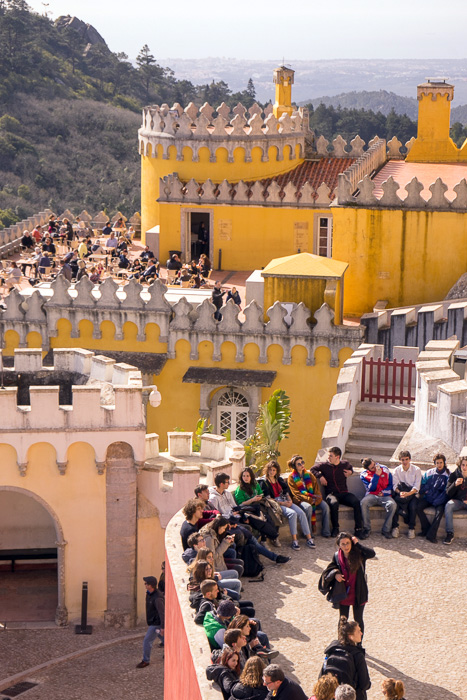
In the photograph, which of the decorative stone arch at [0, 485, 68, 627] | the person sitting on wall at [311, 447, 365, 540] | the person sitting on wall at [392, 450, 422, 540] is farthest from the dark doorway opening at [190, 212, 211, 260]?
the person sitting on wall at [392, 450, 422, 540]

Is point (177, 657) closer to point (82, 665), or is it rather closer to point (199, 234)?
point (82, 665)

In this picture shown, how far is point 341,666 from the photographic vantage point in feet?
46.1

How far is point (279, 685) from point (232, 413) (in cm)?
2297

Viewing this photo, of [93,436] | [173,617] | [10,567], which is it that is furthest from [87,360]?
[173,617]

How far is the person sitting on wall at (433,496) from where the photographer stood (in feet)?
61.9

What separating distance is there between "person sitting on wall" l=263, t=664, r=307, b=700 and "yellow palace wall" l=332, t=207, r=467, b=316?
25.0m

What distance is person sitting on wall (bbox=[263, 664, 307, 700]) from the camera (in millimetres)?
13117

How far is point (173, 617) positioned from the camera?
17219 millimetres

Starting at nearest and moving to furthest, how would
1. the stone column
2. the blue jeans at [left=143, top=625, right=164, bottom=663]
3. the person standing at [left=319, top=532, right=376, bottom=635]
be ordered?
the person standing at [left=319, top=532, right=376, bottom=635], the blue jeans at [left=143, top=625, right=164, bottom=663], the stone column

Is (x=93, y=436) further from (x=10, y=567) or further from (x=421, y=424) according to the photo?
(x=421, y=424)

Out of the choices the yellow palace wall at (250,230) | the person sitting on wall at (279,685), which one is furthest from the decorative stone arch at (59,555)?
the yellow palace wall at (250,230)

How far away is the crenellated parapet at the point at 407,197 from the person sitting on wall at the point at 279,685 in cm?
2486

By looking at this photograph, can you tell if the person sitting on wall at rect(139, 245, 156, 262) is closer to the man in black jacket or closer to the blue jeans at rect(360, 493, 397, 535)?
the man in black jacket

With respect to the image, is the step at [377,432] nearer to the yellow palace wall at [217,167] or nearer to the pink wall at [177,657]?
the pink wall at [177,657]
